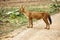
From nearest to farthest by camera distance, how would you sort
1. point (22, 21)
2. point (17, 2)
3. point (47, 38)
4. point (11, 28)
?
point (47, 38) < point (11, 28) < point (22, 21) < point (17, 2)

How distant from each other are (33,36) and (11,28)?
8.35 ft

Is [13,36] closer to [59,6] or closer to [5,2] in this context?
[59,6]

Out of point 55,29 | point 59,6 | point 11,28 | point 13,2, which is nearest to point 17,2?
point 13,2

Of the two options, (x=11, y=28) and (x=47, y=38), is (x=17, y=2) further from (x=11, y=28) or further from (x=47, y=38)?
(x=47, y=38)

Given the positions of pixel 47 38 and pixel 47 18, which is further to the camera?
pixel 47 18

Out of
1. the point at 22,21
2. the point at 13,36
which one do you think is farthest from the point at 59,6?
the point at 13,36

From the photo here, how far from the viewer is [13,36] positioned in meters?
11.2

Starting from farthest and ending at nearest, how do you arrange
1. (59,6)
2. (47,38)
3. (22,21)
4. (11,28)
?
1. (59,6)
2. (22,21)
3. (11,28)
4. (47,38)

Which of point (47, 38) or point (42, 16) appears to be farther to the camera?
point (42, 16)

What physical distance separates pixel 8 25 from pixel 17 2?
9078 mm

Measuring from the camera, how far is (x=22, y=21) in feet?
48.1

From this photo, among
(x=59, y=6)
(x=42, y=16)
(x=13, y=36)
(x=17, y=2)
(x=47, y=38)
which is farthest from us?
(x=17, y=2)

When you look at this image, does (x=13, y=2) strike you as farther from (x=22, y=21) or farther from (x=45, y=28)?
(x=45, y=28)

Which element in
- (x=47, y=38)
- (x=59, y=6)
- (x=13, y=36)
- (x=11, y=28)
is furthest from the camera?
(x=59, y=6)
